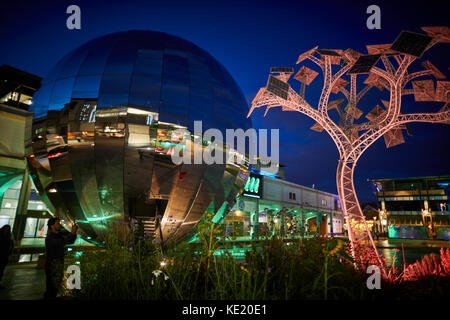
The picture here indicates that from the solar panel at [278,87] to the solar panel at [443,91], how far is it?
6762mm

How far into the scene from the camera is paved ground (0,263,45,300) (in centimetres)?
455

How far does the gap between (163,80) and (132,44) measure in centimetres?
84

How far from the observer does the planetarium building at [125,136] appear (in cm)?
323

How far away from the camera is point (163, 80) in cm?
345

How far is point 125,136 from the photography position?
125 inches

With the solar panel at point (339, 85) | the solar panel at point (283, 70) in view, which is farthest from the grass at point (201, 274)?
the solar panel at point (339, 85)

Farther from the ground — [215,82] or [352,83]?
[352,83]

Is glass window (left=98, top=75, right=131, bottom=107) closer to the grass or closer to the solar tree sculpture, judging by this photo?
the grass

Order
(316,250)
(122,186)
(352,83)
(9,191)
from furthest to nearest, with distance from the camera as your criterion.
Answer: (9,191) < (352,83) < (316,250) < (122,186)

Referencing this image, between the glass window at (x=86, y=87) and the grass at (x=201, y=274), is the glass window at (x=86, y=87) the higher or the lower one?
the higher one

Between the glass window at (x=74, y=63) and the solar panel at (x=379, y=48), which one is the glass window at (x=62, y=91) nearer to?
the glass window at (x=74, y=63)

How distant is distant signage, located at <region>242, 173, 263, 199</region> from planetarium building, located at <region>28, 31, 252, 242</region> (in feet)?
94.9
